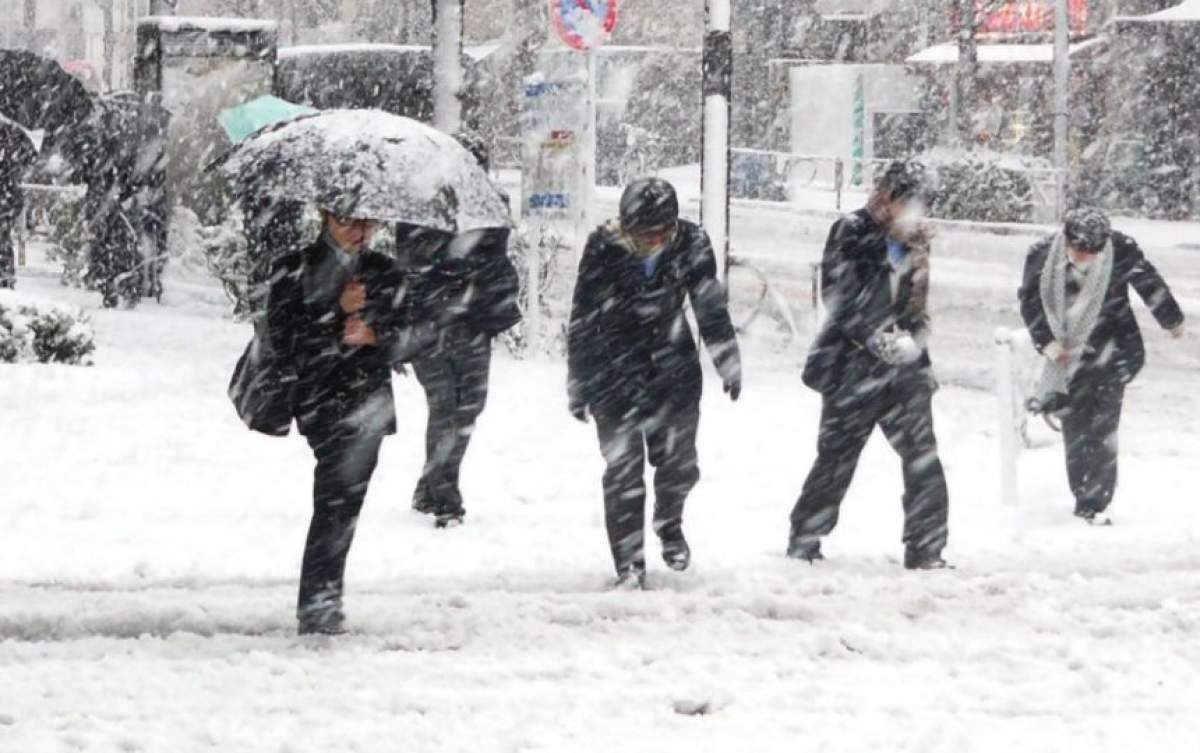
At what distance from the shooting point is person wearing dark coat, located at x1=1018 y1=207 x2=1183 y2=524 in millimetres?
9547

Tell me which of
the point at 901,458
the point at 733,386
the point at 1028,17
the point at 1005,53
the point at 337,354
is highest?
the point at 1028,17

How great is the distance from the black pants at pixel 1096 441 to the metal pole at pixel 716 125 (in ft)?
16.3

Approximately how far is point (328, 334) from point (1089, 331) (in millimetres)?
4264

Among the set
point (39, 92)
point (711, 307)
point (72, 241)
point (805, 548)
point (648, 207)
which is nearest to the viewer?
point (648, 207)

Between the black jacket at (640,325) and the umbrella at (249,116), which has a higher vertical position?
the umbrella at (249,116)

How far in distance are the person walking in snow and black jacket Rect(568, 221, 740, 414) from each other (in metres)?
1.37

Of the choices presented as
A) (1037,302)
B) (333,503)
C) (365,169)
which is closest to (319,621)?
(333,503)

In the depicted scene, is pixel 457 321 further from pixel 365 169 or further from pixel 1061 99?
pixel 1061 99

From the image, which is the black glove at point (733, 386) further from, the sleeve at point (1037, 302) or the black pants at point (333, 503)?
the sleeve at point (1037, 302)

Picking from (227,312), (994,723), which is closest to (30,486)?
(994,723)

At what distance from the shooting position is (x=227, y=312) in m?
19.1

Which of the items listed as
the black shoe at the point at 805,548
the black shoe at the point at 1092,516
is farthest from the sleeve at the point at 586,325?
the black shoe at the point at 1092,516

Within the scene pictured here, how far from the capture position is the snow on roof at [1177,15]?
32.9 m

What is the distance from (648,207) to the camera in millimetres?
7578
